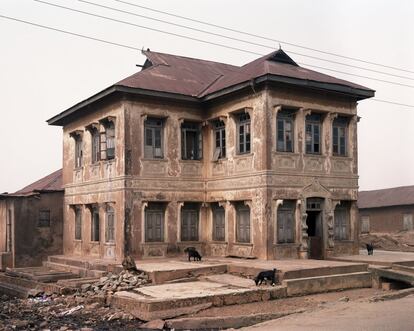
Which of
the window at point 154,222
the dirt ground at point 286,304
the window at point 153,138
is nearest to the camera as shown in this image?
the dirt ground at point 286,304

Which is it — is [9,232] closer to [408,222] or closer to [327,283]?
[327,283]

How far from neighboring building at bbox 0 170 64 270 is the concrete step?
45.5 ft

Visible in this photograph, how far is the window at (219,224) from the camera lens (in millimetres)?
23384

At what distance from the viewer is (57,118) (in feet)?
90.0

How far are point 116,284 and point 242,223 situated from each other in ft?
21.6

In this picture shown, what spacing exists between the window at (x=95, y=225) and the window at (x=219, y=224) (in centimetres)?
515

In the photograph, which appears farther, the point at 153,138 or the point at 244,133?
the point at 153,138

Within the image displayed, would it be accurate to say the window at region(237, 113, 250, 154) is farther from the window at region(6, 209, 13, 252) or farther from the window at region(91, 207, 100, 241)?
the window at region(6, 209, 13, 252)

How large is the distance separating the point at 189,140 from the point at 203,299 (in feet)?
33.6

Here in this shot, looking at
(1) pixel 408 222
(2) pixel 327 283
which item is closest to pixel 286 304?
(2) pixel 327 283

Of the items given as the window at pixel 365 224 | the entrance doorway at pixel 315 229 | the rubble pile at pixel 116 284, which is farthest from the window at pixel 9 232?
the window at pixel 365 224

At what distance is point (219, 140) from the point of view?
2378cm

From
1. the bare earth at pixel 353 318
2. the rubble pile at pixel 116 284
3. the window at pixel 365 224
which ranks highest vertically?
the window at pixel 365 224

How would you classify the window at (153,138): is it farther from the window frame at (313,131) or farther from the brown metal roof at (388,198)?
the brown metal roof at (388,198)
